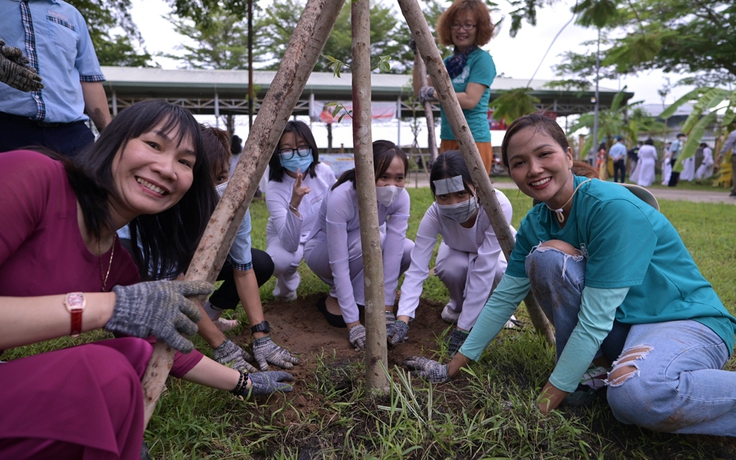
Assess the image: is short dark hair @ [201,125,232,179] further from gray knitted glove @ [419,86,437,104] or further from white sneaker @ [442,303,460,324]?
white sneaker @ [442,303,460,324]

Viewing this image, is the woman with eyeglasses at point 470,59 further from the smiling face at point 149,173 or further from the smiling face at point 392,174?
the smiling face at point 149,173

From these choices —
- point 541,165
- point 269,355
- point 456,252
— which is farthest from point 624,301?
point 269,355

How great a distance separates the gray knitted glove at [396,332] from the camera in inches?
105

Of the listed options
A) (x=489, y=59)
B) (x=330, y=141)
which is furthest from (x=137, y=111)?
(x=330, y=141)

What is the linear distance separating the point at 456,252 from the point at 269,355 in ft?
4.34

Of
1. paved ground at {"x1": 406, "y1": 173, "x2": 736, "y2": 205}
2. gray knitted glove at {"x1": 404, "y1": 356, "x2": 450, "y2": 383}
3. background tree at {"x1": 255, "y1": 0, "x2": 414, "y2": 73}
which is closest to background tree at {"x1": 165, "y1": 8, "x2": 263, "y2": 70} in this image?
background tree at {"x1": 255, "y1": 0, "x2": 414, "y2": 73}

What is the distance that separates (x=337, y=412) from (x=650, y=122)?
30151 millimetres

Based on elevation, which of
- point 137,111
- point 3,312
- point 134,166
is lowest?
point 3,312

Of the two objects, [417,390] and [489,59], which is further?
[489,59]

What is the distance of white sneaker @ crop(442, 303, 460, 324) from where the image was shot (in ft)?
10.3

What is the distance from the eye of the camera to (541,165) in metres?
1.95

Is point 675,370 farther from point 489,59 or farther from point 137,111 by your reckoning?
point 489,59

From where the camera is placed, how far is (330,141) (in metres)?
19.1

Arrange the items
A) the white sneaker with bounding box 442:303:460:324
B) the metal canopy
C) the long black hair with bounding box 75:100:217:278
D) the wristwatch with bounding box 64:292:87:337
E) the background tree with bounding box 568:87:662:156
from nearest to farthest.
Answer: the wristwatch with bounding box 64:292:87:337, the long black hair with bounding box 75:100:217:278, the white sneaker with bounding box 442:303:460:324, the metal canopy, the background tree with bounding box 568:87:662:156
